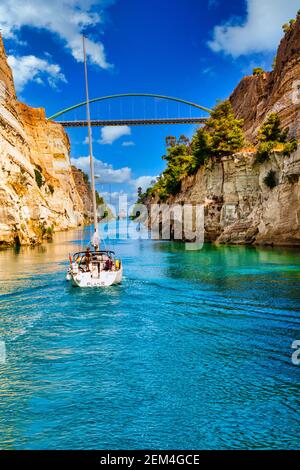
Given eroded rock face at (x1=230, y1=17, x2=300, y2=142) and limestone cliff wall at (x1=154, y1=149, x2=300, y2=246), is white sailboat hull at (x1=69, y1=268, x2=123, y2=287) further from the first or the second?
eroded rock face at (x1=230, y1=17, x2=300, y2=142)

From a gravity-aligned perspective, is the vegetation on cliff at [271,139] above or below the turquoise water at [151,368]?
above

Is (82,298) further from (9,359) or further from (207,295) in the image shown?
(9,359)

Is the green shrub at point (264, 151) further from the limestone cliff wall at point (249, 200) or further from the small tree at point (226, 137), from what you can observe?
the small tree at point (226, 137)

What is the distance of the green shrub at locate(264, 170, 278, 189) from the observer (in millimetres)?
38250

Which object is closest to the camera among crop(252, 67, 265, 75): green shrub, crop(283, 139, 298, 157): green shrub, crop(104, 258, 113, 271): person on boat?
crop(104, 258, 113, 271): person on boat

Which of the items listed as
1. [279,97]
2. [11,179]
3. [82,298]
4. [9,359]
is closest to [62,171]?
[11,179]

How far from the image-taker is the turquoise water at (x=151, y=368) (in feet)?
24.1

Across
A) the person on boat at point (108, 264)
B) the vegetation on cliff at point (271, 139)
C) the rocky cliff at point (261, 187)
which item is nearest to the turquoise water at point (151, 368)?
the person on boat at point (108, 264)

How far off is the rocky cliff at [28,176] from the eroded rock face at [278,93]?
32.1 m

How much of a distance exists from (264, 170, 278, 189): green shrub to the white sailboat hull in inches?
929

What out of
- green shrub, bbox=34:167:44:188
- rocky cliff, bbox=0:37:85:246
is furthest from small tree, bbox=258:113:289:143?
green shrub, bbox=34:167:44:188

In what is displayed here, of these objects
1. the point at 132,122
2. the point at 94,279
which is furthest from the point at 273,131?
the point at 132,122

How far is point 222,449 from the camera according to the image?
22.5ft

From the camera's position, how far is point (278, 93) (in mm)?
50750
